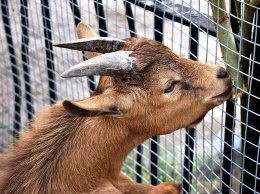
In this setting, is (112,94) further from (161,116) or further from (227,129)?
(227,129)

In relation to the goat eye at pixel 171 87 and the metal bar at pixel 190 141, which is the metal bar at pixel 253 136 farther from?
the metal bar at pixel 190 141

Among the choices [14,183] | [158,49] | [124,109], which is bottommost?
[14,183]

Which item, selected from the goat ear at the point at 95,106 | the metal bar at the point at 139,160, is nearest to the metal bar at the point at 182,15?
the goat ear at the point at 95,106

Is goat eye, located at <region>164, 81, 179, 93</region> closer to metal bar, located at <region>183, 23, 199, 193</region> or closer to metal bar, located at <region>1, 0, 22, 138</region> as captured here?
metal bar, located at <region>183, 23, 199, 193</region>

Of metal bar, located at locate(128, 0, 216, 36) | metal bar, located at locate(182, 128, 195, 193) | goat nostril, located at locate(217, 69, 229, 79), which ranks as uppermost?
metal bar, located at locate(128, 0, 216, 36)

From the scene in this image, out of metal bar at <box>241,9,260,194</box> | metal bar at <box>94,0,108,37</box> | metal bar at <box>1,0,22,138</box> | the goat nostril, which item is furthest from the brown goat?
metal bar at <box>1,0,22,138</box>

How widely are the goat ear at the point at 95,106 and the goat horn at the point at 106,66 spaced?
16cm

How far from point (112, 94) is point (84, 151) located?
49 centimetres

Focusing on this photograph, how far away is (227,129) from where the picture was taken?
4.09 meters

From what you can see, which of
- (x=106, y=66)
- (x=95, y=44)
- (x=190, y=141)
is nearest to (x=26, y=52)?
(x=190, y=141)

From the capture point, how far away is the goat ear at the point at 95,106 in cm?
328

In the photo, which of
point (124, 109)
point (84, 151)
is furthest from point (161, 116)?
point (84, 151)

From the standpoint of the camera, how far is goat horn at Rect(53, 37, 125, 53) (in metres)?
3.59

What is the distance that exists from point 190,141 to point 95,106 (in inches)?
56.5
